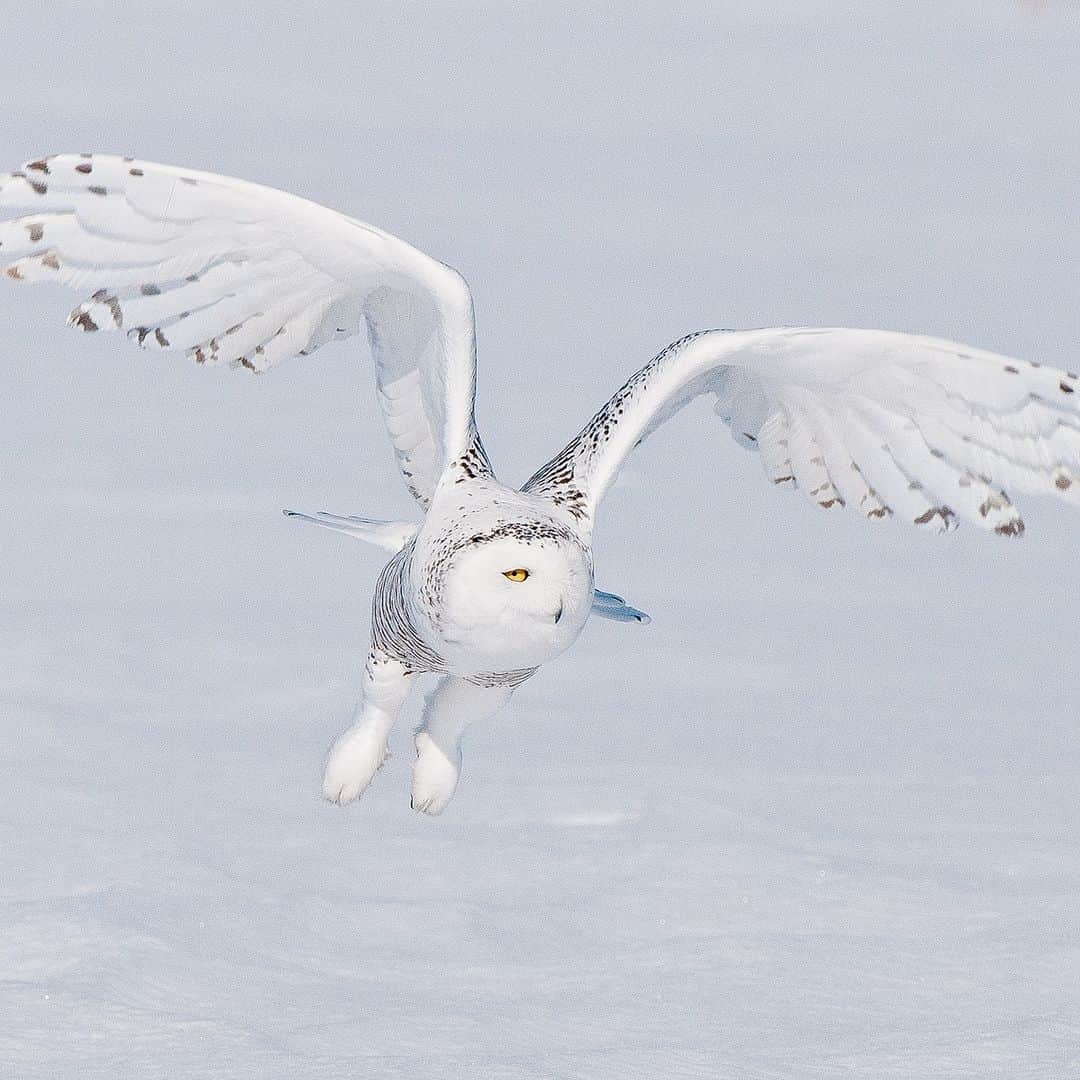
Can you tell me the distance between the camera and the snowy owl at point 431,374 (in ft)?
14.6

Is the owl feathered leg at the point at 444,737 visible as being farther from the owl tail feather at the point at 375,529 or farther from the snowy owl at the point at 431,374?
the owl tail feather at the point at 375,529

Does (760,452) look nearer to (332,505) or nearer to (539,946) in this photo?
(539,946)

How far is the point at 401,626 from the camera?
440 cm

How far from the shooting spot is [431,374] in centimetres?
474

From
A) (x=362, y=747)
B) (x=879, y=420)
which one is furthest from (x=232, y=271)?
(x=879, y=420)

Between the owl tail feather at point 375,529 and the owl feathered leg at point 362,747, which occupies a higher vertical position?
the owl tail feather at point 375,529

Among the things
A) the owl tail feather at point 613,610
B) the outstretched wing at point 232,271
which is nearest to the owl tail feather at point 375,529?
the outstretched wing at point 232,271

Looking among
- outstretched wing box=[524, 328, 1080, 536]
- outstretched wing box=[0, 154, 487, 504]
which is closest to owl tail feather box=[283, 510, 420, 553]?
outstretched wing box=[0, 154, 487, 504]

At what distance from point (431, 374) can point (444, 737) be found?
0.80 m

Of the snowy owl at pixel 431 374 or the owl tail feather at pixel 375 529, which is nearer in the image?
the snowy owl at pixel 431 374

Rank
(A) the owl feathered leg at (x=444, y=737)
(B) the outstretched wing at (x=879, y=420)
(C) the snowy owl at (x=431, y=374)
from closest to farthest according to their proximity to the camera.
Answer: (C) the snowy owl at (x=431, y=374) → (B) the outstretched wing at (x=879, y=420) → (A) the owl feathered leg at (x=444, y=737)

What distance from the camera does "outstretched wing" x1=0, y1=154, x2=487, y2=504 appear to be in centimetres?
447

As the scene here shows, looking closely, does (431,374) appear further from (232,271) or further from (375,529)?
(232,271)

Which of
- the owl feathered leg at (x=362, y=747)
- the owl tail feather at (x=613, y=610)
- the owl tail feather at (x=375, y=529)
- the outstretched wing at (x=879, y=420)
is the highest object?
the outstretched wing at (x=879, y=420)
